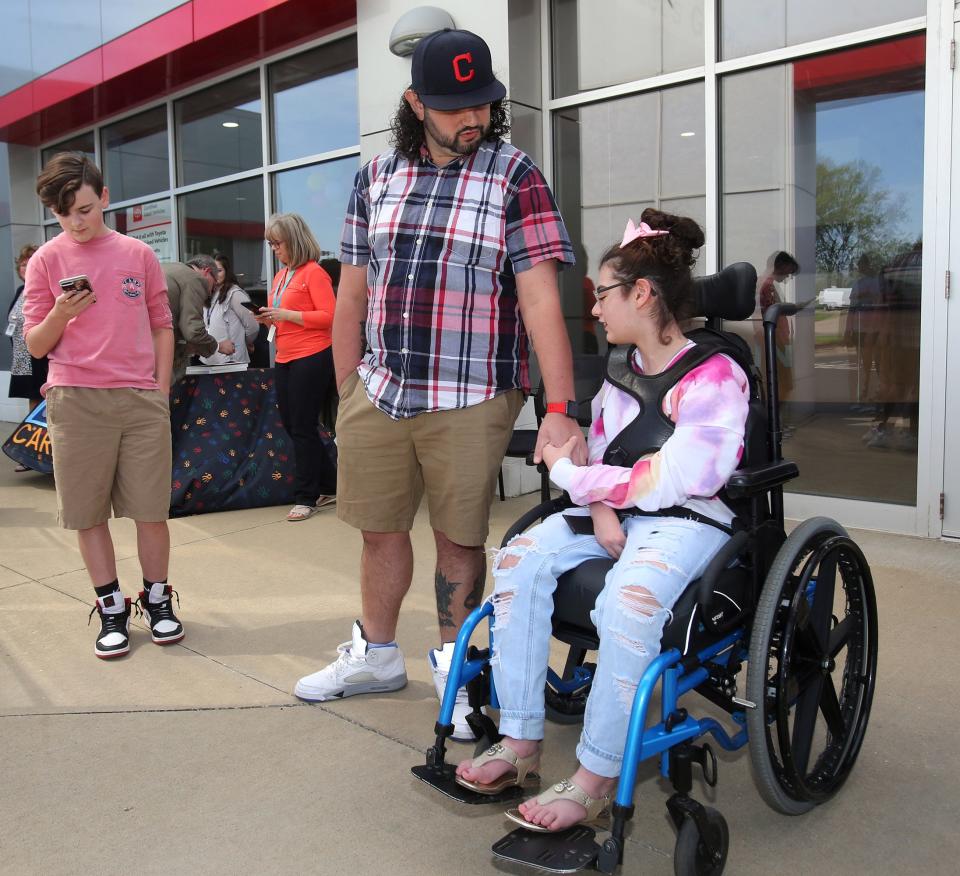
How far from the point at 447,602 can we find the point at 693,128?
3.53m

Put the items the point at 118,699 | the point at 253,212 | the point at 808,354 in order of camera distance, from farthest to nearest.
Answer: the point at 253,212, the point at 808,354, the point at 118,699

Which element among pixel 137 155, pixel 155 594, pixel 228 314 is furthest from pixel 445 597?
pixel 137 155

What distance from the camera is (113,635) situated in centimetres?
325

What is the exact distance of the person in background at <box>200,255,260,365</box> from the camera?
21.0 feet

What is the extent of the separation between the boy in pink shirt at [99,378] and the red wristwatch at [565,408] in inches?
64.2

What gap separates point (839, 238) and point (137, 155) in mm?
7229

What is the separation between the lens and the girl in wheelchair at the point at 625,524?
72.7 inches

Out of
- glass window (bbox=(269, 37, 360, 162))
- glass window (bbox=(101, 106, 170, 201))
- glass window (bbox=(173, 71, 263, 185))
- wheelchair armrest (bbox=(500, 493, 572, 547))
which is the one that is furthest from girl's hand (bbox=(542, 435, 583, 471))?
glass window (bbox=(101, 106, 170, 201))

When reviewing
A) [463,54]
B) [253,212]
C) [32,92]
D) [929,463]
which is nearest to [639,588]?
[463,54]

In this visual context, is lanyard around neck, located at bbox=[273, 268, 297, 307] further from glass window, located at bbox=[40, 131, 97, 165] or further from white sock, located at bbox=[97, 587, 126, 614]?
glass window, located at bbox=[40, 131, 97, 165]

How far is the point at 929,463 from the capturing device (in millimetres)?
4367

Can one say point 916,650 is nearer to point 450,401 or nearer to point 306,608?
point 450,401

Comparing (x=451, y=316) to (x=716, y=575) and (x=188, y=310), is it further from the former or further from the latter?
(x=188, y=310)

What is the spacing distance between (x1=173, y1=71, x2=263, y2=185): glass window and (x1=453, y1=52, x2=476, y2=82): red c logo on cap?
5.92 m
